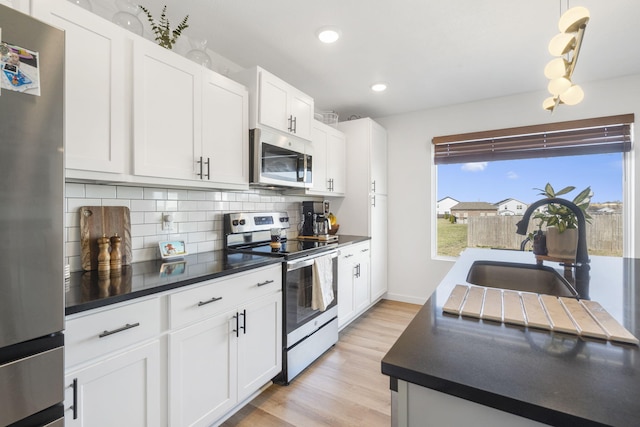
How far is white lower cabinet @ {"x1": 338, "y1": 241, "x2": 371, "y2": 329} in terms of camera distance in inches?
111

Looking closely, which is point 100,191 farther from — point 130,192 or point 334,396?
point 334,396

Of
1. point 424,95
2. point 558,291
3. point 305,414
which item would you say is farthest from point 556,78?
point 305,414

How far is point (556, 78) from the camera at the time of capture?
1.34 meters

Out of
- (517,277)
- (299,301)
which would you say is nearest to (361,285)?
(299,301)

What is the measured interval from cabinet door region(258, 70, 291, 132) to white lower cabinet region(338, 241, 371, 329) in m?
1.28

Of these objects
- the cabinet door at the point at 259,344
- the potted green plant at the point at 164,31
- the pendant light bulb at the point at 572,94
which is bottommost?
the cabinet door at the point at 259,344

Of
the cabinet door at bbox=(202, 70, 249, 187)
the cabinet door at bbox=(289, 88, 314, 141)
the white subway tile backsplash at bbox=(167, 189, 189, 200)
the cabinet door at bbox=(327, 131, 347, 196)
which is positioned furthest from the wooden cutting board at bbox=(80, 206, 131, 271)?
the cabinet door at bbox=(327, 131, 347, 196)

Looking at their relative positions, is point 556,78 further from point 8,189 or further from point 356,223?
point 356,223

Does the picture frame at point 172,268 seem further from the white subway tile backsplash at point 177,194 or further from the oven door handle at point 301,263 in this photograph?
the oven door handle at point 301,263

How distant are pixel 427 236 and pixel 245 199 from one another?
2390 mm

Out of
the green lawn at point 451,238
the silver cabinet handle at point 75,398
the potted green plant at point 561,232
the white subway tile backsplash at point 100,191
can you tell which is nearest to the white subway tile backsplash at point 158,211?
the white subway tile backsplash at point 100,191

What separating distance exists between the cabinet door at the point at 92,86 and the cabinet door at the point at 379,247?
269 cm

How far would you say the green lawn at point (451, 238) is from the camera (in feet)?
12.1

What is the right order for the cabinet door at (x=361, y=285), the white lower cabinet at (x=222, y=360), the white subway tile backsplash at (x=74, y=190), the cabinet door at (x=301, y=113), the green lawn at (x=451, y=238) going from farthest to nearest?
the green lawn at (x=451, y=238), the cabinet door at (x=361, y=285), the cabinet door at (x=301, y=113), the white subway tile backsplash at (x=74, y=190), the white lower cabinet at (x=222, y=360)
